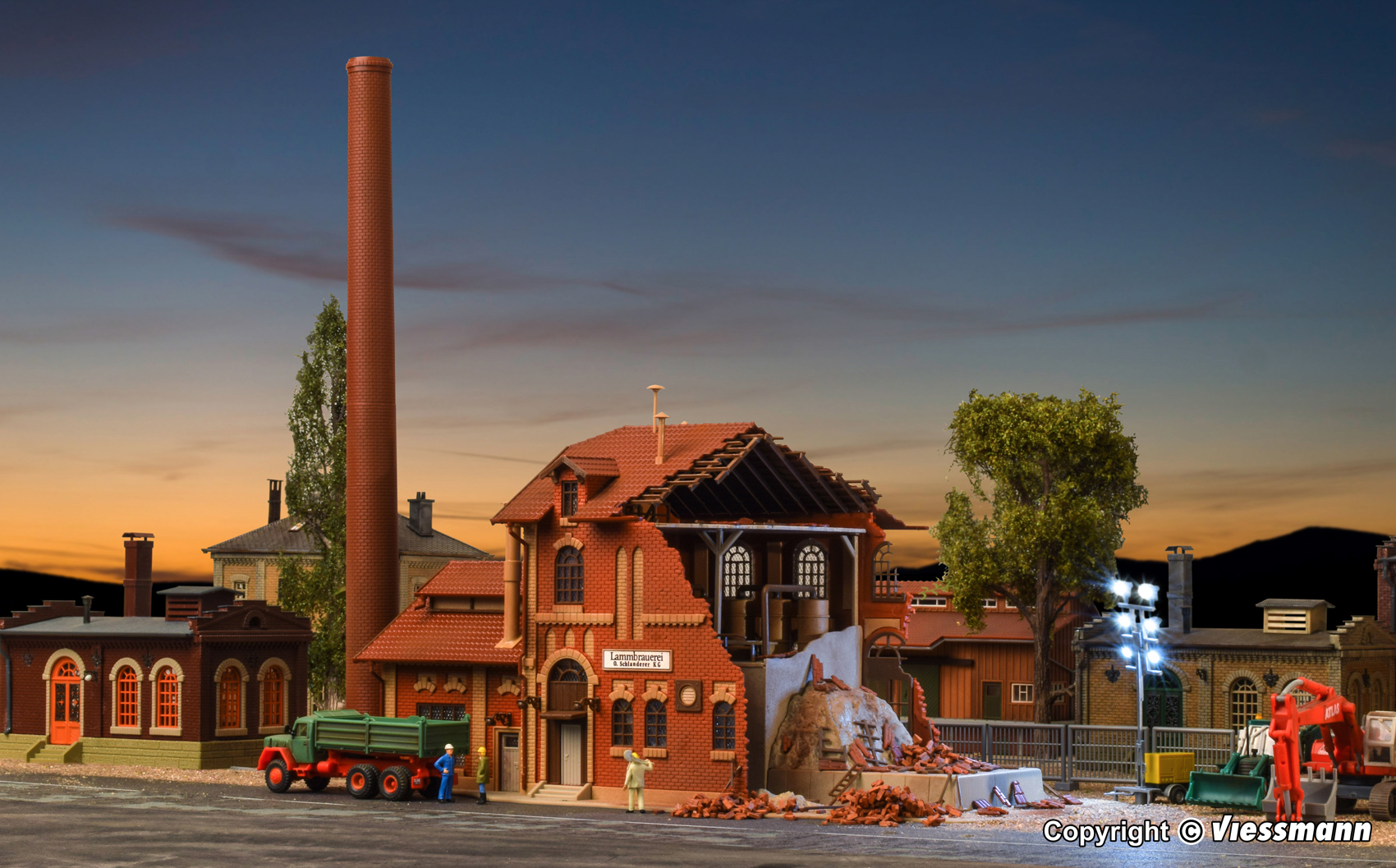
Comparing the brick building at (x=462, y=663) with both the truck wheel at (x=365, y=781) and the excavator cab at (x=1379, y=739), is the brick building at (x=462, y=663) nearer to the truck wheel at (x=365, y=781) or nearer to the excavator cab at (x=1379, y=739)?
the truck wheel at (x=365, y=781)

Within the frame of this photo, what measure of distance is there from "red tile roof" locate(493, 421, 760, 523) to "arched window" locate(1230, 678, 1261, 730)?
2308cm

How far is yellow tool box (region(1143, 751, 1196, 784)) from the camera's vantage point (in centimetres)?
4225

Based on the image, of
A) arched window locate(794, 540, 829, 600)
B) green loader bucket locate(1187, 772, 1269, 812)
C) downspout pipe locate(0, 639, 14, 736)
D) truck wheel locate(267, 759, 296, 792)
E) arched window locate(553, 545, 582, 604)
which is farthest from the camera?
downspout pipe locate(0, 639, 14, 736)

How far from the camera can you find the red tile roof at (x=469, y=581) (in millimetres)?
47438

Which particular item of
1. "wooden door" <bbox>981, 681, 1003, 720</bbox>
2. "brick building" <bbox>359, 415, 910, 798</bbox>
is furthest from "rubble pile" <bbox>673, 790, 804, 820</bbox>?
"wooden door" <bbox>981, 681, 1003, 720</bbox>

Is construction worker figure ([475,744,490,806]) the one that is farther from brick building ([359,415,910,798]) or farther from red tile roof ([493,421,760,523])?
red tile roof ([493,421,760,523])

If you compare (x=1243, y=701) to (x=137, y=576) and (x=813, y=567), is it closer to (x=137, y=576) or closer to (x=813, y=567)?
(x=813, y=567)

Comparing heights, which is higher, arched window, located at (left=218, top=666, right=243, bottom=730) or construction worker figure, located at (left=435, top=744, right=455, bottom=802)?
arched window, located at (left=218, top=666, right=243, bottom=730)

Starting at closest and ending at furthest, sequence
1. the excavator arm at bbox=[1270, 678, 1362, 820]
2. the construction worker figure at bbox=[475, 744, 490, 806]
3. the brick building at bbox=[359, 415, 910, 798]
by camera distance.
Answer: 1. the excavator arm at bbox=[1270, 678, 1362, 820]
2. the brick building at bbox=[359, 415, 910, 798]
3. the construction worker figure at bbox=[475, 744, 490, 806]

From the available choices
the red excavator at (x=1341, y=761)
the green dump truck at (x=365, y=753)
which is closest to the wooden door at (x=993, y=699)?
the red excavator at (x=1341, y=761)

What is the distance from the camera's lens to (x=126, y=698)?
168 ft

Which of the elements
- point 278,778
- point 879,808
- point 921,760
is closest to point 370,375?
point 278,778

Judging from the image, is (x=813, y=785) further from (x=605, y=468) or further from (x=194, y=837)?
(x=194, y=837)

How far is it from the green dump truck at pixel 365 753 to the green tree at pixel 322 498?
14449mm
